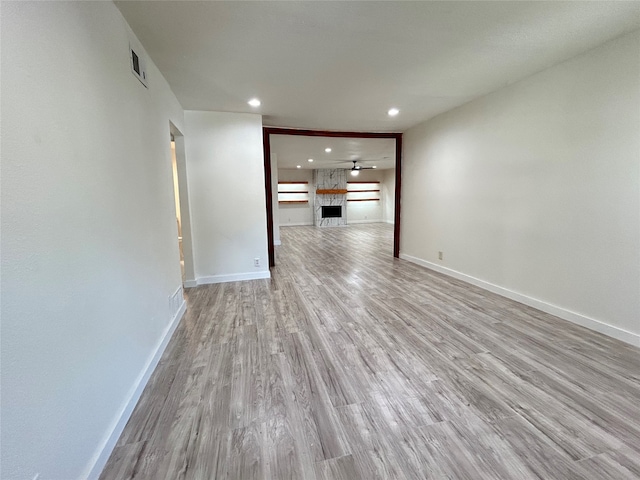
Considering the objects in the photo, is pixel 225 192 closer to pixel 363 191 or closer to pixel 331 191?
pixel 331 191

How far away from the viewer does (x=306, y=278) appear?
14.1ft

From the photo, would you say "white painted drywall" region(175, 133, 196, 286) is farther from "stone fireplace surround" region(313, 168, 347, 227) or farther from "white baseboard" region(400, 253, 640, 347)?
"stone fireplace surround" region(313, 168, 347, 227)

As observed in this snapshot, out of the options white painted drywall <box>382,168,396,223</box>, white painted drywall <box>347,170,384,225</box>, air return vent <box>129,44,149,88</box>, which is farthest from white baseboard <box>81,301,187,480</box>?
white painted drywall <box>382,168,396,223</box>

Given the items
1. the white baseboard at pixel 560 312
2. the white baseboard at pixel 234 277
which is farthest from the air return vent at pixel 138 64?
the white baseboard at pixel 560 312

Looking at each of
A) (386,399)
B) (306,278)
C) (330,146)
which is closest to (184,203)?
(306,278)

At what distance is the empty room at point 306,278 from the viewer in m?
1.06

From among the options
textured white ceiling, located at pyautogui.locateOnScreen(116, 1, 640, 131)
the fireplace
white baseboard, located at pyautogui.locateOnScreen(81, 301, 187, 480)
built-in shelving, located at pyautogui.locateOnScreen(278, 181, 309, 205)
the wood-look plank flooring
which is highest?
textured white ceiling, located at pyautogui.locateOnScreen(116, 1, 640, 131)

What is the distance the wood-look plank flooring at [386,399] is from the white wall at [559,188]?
1.29 feet

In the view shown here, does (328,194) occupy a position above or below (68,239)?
above

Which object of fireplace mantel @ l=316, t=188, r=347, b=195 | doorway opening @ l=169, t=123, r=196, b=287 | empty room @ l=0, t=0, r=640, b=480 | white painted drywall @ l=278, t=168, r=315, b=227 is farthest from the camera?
white painted drywall @ l=278, t=168, r=315, b=227

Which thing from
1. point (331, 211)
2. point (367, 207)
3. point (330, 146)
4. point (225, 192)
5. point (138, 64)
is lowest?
point (331, 211)

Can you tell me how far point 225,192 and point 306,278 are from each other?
5.77 ft

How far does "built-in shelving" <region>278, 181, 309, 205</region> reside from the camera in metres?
12.0

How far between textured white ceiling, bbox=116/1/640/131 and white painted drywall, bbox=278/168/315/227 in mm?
8578
